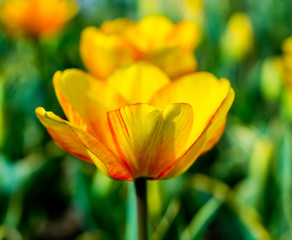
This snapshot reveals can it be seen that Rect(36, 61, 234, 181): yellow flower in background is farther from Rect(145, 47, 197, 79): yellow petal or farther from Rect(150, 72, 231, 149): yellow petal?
Rect(145, 47, 197, 79): yellow petal

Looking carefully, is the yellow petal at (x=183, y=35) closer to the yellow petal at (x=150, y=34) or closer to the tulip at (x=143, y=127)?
the yellow petal at (x=150, y=34)

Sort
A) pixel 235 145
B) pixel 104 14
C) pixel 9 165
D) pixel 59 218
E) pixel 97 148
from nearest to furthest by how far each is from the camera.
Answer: pixel 97 148
pixel 9 165
pixel 235 145
pixel 59 218
pixel 104 14

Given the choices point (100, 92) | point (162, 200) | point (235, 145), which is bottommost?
point (235, 145)

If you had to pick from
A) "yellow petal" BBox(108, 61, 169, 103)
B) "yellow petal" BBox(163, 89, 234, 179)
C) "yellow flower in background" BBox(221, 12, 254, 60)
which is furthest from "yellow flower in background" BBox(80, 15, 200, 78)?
"yellow flower in background" BBox(221, 12, 254, 60)

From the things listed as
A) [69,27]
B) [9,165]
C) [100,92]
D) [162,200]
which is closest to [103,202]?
[162,200]

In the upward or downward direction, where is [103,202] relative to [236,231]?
upward

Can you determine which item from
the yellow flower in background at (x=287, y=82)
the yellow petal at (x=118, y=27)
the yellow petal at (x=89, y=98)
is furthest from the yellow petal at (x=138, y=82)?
the yellow flower in background at (x=287, y=82)

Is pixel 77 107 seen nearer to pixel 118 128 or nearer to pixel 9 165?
pixel 118 128
